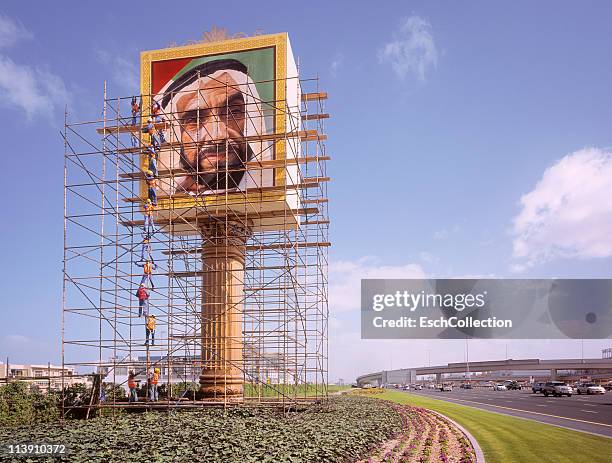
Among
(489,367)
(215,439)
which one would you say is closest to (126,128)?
(215,439)

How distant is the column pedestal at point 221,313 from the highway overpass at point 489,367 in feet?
309

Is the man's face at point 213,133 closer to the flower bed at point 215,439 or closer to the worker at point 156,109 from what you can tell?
the worker at point 156,109

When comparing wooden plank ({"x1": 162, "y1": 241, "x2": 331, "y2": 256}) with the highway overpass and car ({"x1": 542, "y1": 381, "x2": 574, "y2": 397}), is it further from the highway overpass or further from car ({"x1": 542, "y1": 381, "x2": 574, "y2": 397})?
the highway overpass

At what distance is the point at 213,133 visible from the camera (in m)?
31.2

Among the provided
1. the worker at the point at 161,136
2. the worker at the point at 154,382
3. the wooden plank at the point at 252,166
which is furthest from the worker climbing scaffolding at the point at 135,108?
the worker at the point at 154,382

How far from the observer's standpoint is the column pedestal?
95.7 feet

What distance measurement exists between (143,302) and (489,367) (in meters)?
112

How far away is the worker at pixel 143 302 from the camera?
88.8 ft

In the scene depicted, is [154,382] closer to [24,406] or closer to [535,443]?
[24,406]

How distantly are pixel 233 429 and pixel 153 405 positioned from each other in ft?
28.2

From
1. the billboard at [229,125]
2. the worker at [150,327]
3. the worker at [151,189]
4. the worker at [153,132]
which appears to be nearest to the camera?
the worker at [150,327]

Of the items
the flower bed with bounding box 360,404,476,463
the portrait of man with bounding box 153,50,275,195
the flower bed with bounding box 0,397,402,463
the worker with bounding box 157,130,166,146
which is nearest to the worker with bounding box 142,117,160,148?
the worker with bounding box 157,130,166,146

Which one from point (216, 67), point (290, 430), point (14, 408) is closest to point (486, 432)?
point (290, 430)

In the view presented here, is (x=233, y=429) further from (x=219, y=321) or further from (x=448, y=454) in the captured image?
(x=219, y=321)
